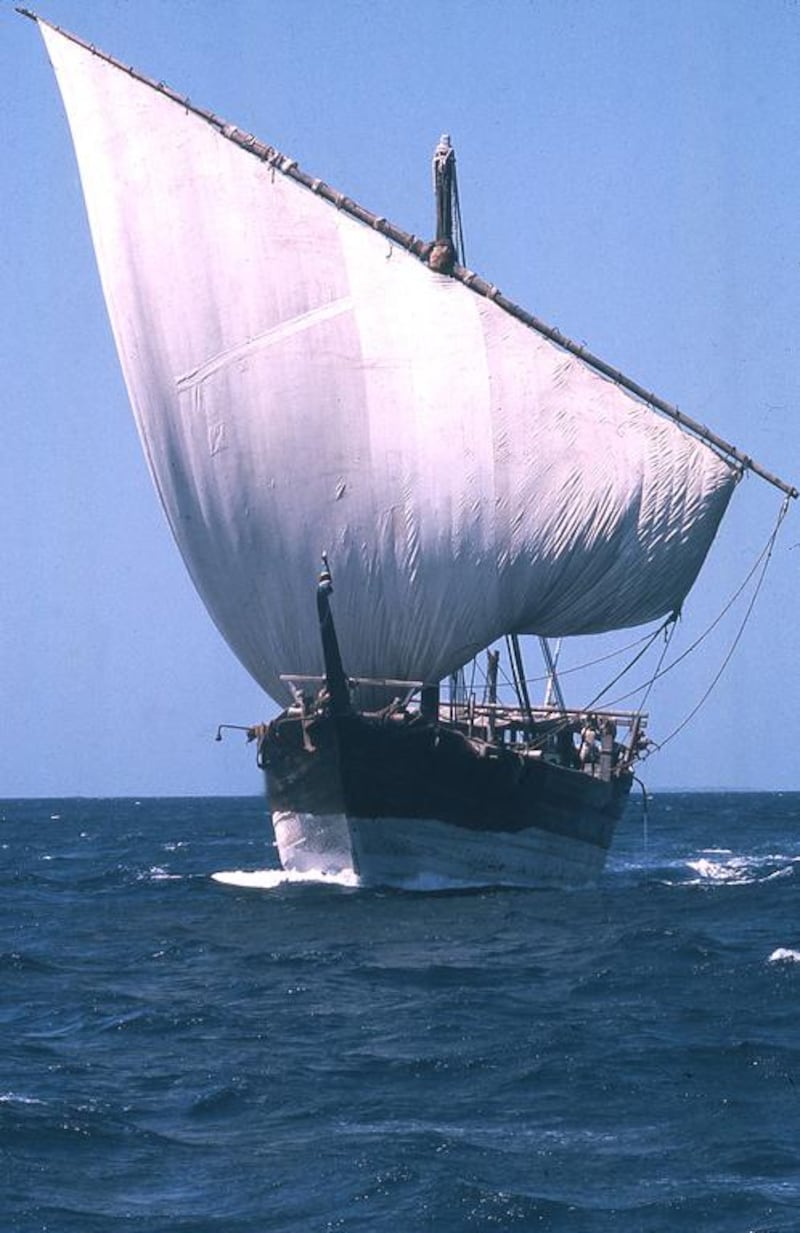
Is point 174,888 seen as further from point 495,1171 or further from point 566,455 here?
point 495,1171

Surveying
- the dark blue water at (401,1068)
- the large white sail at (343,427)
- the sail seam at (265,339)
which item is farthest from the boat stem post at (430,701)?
the sail seam at (265,339)

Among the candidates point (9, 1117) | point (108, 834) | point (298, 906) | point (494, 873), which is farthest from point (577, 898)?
point (108, 834)

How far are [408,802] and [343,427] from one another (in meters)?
7.27

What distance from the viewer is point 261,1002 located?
22.9 meters

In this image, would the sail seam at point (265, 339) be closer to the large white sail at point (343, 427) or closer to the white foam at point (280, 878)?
the large white sail at point (343, 427)

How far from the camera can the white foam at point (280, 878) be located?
37731mm

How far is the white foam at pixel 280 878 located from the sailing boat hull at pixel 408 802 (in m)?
0.15

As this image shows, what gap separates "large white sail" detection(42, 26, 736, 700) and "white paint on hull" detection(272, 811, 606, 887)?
10.0ft

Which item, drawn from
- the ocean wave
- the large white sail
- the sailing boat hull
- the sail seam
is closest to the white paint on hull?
the sailing boat hull

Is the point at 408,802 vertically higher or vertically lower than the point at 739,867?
higher

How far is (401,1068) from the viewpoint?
60.7 ft

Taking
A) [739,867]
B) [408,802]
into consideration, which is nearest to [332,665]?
[408,802]

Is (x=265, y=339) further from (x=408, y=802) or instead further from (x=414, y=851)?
(x=414, y=851)

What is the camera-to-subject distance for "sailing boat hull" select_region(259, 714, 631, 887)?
36531 millimetres
